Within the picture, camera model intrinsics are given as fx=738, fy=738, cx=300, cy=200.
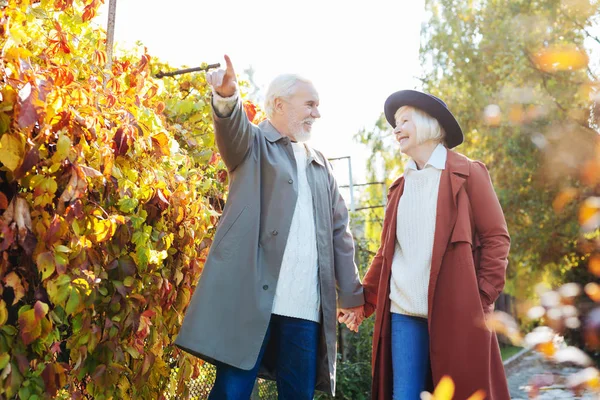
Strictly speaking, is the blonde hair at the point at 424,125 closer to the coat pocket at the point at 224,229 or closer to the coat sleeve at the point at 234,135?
the coat sleeve at the point at 234,135

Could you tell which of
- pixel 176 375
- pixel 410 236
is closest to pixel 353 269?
pixel 410 236

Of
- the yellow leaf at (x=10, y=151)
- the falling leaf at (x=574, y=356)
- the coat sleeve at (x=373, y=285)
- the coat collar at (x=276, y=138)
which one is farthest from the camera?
the coat sleeve at (x=373, y=285)

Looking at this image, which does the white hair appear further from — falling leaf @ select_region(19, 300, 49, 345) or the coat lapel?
falling leaf @ select_region(19, 300, 49, 345)

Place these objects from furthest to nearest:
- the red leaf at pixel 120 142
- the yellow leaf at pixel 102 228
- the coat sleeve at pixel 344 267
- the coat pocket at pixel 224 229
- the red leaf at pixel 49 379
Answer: the coat sleeve at pixel 344 267 → the coat pocket at pixel 224 229 → the red leaf at pixel 120 142 → the yellow leaf at pixel 102 228 → the red leaf at pixel 49 379

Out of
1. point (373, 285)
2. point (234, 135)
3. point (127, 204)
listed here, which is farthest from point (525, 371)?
point (127, 204)

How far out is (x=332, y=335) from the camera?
2.94 m

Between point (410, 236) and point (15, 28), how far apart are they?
179 centimetres

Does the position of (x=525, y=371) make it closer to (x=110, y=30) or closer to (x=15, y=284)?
(x=110, y=30)

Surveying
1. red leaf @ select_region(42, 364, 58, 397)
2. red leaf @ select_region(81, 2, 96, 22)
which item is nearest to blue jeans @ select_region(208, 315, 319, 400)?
red leaf @ select_region(42, 364, 58, 397)

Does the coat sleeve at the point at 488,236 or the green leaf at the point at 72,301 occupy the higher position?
the coat sleeve at the point at 488,236

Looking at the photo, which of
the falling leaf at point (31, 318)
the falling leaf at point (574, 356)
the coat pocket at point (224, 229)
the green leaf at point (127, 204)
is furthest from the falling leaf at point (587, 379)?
the coat pocket at point (224, 229)

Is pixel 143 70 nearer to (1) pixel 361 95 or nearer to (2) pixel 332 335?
(2) pixel 332 335

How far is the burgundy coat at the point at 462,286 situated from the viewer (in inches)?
115

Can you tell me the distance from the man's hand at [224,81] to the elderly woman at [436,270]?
932 millimetres
